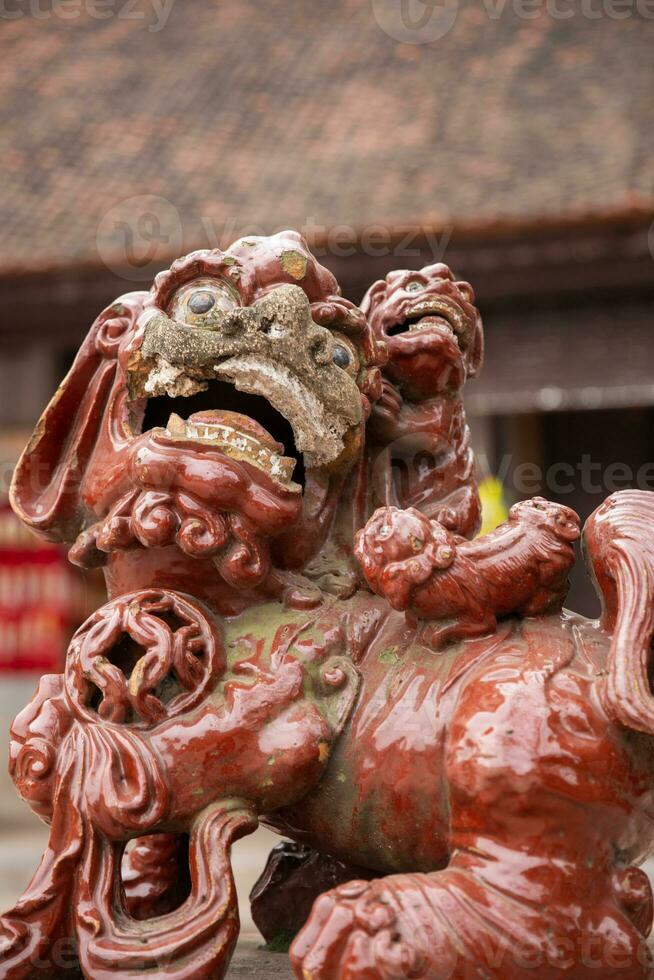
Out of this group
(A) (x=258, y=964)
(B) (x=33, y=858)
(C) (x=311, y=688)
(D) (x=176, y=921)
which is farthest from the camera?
(B) (x=33, y=858)

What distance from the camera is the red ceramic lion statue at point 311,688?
4.04ft

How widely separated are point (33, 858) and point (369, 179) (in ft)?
13.4

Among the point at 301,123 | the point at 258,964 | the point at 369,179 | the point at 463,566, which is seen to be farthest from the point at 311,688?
the point at 301,123

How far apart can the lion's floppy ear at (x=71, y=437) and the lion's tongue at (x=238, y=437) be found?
0.20 metres

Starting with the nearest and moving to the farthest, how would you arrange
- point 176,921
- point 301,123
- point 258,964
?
point 176,921
point 258,964
point 301,123

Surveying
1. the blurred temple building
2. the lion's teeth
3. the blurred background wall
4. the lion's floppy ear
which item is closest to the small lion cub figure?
the lion's teeth

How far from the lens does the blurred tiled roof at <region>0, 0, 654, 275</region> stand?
22.0ft

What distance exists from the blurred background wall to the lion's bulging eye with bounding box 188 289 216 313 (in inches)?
161

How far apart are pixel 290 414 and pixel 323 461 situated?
0.26 ft

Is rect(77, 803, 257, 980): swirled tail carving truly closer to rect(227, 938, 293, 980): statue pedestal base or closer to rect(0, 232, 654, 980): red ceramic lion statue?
rect(0, 232, 654, 980): red ceramic lion statue

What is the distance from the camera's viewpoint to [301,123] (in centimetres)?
788

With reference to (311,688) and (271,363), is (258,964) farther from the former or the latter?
(271,363)

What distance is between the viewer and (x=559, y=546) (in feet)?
4.50

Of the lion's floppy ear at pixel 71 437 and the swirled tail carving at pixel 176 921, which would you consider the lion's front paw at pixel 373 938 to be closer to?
the swirled tail carving at pixel 176 921
